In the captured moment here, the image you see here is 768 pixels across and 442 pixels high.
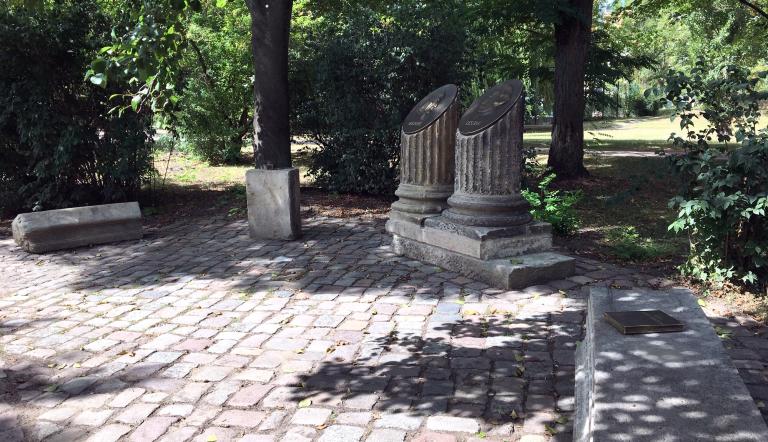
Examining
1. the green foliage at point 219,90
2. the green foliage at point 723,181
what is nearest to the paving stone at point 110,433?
the green foliage at point 723,181

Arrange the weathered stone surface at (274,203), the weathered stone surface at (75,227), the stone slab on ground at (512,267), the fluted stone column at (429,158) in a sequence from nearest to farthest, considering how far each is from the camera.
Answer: the stone slab on ground at (512,267) → the fluted stone column at (429,158) → the weathered stone surface at (75,227) → the weathered stone surface at (274,203)

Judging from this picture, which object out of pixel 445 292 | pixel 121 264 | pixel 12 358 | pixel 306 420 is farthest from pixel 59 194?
pixel 306 420

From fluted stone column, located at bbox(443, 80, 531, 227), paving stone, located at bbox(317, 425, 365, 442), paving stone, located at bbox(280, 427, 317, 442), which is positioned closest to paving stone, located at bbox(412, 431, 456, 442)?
paving stone, located at bbox(317, 425, 365, 442)

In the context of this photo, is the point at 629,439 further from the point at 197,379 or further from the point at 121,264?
the point at 121,264

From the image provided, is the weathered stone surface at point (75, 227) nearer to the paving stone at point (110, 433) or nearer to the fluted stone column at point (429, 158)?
the fluted stone column at point (429, 158)

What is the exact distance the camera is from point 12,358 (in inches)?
177

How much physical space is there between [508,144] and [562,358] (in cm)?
255

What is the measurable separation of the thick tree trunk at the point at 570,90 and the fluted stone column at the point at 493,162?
20.3ft

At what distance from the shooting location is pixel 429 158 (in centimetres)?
716

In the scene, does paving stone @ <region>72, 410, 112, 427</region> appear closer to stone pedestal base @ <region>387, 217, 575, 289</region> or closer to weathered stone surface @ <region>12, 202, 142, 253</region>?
stone pedestal base @ <region>387, 217, 575, 289</region>

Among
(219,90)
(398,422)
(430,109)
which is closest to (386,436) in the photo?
(398,422)

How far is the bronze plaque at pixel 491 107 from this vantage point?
6133mm

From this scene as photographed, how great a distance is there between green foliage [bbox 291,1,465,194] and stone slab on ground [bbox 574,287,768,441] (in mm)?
7273

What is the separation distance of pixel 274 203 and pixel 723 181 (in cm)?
523
